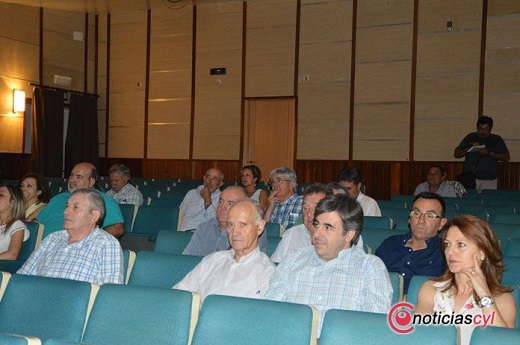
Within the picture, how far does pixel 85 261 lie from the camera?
3.67m

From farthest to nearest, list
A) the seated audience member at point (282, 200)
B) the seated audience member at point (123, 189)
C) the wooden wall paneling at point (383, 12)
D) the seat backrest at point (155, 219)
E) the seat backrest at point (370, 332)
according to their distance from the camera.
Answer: the wooden wall paneling at point (383, 12) < the seated audience member at point (123, 189) < the seat backrest at point (155, 219) < the seated audience member at point (282, 200) < the seat backrest at point (370, 332)

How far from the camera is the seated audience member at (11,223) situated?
15.1 ft

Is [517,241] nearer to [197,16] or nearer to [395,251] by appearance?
[395,251]

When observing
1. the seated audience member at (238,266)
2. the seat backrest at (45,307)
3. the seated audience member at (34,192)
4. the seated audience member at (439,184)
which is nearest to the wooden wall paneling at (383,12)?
the seated audience member at (439,184)

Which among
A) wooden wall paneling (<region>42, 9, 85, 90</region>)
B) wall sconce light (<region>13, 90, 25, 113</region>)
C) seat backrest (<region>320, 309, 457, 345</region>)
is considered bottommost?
seat backrest (<region>320, 309, 457, 345</region>)

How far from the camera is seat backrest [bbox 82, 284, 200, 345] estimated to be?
102 inches

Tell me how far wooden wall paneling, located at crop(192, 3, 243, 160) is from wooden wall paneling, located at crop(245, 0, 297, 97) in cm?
A: 23

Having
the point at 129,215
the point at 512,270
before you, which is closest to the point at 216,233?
the point at 512,270

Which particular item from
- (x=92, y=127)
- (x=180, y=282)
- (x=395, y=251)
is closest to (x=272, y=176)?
(x=395, y=251)

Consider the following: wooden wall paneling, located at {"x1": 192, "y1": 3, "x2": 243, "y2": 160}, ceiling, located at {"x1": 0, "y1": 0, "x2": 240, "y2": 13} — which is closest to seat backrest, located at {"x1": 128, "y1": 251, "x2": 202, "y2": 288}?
wooden wall paneling, located at {"x1": 192, "y1": 3, "x2": 243, "y2": 160}

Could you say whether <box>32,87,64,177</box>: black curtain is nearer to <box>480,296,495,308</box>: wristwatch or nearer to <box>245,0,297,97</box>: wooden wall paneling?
<box>245,0,297,97</box>: wooden wall paneling

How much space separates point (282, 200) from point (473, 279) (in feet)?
11.5

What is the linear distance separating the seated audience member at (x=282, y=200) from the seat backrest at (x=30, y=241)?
6.43 feet

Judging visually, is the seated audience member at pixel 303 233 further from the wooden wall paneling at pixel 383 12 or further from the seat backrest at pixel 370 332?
the wooden wall paneling at pixel 383 12
